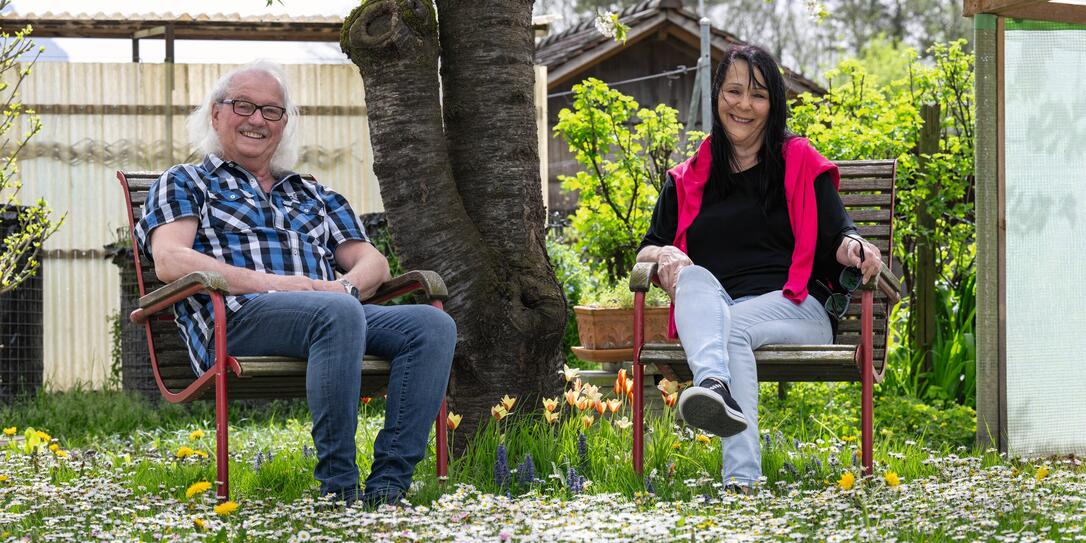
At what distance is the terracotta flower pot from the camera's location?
19.1ft

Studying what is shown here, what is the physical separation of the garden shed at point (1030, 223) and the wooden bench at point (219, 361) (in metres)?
2.19

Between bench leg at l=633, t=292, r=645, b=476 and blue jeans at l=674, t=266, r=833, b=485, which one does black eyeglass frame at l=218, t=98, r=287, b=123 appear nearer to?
bench leg at l=633, t=292, r=645, b=476

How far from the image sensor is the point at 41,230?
5.36m

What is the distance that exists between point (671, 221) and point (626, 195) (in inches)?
117

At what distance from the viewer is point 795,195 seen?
374 centimetres

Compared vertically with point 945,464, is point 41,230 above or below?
above

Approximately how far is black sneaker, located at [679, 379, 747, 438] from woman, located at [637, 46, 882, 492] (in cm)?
26

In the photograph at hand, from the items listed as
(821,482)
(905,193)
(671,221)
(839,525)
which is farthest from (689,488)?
(905,193)

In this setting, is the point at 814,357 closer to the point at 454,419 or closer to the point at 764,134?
the point at 764,134

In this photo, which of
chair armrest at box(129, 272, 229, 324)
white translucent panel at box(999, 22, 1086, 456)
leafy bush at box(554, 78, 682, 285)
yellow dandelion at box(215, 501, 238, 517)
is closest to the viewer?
yellow dandelion at box(215, 501, 238, 517)

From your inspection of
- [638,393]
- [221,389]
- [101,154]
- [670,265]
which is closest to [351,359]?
[221,389]

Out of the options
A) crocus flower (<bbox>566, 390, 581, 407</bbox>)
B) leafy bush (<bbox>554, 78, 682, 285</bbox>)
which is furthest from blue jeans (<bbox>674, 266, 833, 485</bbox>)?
leafy bush (<bbox>554, 78, 682, 285</bbox>)

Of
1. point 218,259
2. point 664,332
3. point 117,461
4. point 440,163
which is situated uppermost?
point 440,163

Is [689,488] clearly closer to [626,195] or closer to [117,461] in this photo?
[117,461]
